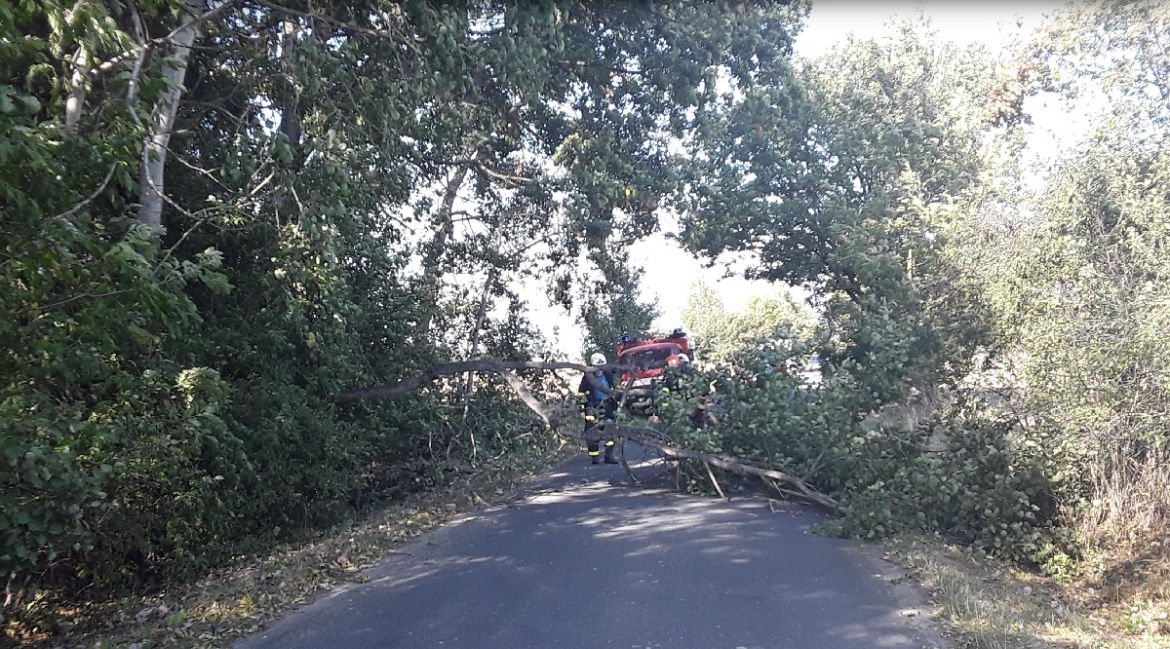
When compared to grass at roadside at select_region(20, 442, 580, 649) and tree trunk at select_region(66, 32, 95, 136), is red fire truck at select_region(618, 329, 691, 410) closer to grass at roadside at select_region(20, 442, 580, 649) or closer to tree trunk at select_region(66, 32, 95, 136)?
grass at roadside at select_region(20, 442, 580, 649)

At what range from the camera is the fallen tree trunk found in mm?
10344

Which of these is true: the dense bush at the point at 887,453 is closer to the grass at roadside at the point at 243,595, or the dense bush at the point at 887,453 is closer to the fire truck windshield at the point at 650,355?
the grass at roadside at the point at 243,595

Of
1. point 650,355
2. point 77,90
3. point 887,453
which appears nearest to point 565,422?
point 887,453

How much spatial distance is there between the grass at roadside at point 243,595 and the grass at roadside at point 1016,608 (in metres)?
4.99

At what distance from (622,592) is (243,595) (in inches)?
124

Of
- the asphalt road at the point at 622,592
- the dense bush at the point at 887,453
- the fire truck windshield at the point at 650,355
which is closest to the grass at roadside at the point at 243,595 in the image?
the asphalt road at the point at 622,592

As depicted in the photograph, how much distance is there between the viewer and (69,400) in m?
6.32

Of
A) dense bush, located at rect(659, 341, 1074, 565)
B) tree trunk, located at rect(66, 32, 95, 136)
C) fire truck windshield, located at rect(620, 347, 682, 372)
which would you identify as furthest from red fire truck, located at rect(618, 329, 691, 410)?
tree trunk, located at rect(66, 32, 95, 136)

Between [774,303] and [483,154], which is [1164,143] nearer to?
[483,154]

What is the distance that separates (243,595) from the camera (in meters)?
6.94

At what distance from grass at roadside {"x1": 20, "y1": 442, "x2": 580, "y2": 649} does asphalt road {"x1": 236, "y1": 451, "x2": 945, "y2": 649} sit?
29 centimetres

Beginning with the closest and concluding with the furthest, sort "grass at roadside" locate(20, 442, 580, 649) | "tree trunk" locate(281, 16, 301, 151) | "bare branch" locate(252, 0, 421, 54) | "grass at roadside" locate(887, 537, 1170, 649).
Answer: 1. "grass at roadside" locate(887, 537, 1170, 649)
2. "grass at roadside" locate(20, 442, 580, 649)
3. "bare branch" locate(252, 0, 421, 54)
4. "tree trunk" locate(281, 16, 301, 151)

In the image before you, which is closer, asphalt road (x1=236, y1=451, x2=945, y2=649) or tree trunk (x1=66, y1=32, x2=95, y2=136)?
asphalt road (x1=236, y1=451, x2=945, y2=649)

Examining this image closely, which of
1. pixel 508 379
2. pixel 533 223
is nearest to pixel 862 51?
pixel 533 223
